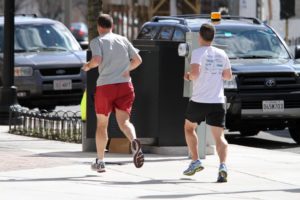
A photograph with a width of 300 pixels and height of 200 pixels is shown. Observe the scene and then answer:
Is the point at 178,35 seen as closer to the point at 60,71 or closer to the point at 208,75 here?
the point at 60,71

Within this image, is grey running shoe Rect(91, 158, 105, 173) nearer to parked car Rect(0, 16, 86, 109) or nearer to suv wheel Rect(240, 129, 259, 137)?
suv wheel Rect(240, 129, 259, 137)

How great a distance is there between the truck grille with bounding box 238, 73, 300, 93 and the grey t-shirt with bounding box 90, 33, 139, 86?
402cm

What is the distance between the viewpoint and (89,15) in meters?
16.3

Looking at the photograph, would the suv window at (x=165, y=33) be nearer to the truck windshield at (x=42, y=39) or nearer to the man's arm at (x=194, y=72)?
the truck windshield at (x=42, y=39)

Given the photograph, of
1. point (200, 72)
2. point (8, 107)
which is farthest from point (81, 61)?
point (200, 72)

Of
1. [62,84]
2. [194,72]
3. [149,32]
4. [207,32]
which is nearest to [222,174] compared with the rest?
[194,72]

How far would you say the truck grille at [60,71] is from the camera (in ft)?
64.2

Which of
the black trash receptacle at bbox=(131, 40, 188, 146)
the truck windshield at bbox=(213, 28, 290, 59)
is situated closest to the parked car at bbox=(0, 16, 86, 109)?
the truck windshield at bbox=(213, 28, 290, 59)

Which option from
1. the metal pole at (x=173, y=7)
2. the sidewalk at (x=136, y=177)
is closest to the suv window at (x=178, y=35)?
the sidewalk at (x=136, y=177)

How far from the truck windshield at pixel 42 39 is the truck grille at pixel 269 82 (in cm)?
630

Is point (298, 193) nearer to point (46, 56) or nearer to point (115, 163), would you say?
point (115, 163)

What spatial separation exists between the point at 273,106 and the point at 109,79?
4465 millimetres

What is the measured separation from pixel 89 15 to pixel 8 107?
2716mm

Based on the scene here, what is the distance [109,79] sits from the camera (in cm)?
1145
